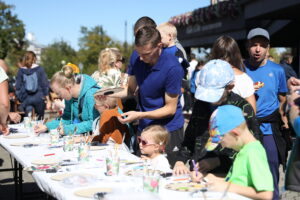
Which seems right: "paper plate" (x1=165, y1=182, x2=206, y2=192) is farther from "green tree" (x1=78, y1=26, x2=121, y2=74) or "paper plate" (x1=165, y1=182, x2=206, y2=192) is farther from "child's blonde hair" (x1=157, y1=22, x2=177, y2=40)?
"green tree" (x1=78, y1=26, x2=121, y2=74)

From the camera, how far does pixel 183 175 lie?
275 centimetres

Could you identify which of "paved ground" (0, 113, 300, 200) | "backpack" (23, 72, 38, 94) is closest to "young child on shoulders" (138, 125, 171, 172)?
"paved ground" (0, 113, 300, 200)

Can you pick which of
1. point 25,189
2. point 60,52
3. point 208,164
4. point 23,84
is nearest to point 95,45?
point 60,52

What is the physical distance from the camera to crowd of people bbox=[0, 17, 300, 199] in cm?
234

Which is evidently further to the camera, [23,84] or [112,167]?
[23,84]

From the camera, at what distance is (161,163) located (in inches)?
123

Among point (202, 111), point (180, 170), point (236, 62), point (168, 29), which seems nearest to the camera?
point (180, 170)

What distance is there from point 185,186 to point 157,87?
1.31m

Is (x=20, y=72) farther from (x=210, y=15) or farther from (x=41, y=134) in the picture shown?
(x=210, y=15)

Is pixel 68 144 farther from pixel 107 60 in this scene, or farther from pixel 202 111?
pixel 107 60

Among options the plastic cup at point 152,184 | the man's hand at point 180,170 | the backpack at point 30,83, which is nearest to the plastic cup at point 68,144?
the man's hand at point 180,170

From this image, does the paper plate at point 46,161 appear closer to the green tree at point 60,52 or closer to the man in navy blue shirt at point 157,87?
the man in navy blue shirt at point 157,87

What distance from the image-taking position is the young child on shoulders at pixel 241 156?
2246mm

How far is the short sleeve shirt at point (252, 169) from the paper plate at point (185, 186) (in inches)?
7.5
